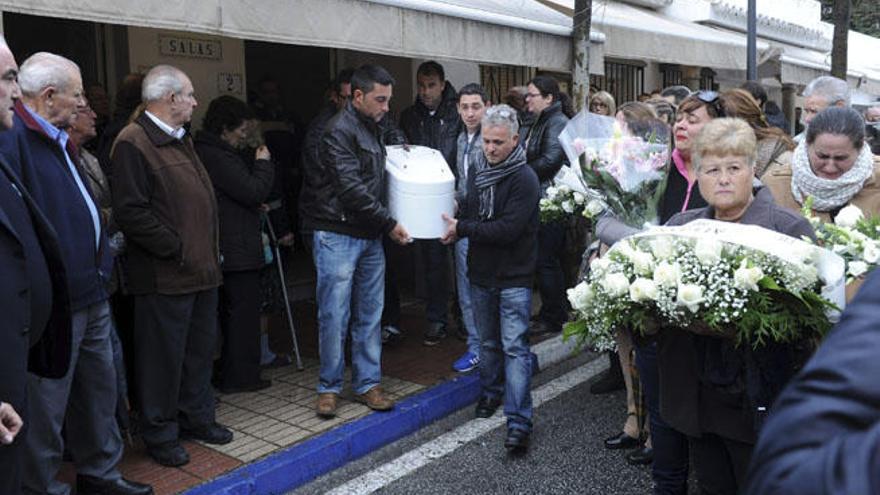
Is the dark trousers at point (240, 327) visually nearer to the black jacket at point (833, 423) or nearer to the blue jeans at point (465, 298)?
the blue jeans at point (465, 298)

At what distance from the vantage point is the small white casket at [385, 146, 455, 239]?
16.1ft

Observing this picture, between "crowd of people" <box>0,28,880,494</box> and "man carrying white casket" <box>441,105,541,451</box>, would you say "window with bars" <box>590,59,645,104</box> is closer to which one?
"crowd of people" <box>0,28,880,494</box>

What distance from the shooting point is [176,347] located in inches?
164

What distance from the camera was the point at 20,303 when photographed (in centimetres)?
250

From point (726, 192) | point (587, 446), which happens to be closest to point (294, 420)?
point (587, 446)

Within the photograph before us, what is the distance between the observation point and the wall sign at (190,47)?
659cm

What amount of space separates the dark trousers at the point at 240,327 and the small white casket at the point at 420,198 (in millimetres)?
1058

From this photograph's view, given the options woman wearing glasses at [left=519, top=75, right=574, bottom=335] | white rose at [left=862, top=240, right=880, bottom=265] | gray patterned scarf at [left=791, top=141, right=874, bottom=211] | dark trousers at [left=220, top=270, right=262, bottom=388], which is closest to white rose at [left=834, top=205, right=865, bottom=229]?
white rose at [left=862, top=240, right=880, bottom=265]

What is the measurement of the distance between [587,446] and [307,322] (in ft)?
10.5

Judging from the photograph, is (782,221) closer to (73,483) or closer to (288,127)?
(73,483)

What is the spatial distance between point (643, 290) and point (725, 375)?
0.47 meters

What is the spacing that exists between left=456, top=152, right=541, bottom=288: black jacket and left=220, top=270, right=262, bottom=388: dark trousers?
1.48 meters

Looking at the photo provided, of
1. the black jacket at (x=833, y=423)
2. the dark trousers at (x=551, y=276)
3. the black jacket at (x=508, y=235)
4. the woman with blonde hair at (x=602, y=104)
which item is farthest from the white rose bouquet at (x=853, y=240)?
the woman with blonde hair at (x=602, y=104)

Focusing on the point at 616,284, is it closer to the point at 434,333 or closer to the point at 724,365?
the point at 724,365
